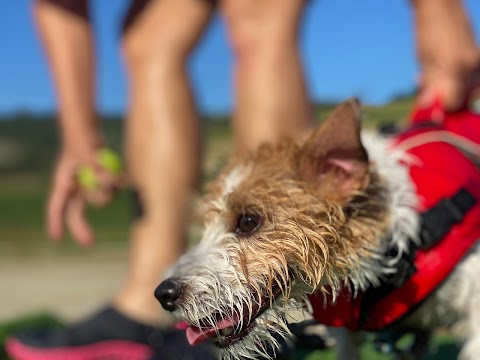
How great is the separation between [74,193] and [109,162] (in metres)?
0.21

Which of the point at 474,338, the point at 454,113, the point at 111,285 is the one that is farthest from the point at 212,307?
the point at 111,285

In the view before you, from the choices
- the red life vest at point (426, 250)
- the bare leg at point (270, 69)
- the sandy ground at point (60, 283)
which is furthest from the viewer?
the sandy ground at point (60, 283)

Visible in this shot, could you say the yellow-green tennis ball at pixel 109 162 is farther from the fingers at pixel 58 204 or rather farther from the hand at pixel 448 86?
the hand at pixel 448 86

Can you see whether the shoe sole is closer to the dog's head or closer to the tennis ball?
the tennis ball

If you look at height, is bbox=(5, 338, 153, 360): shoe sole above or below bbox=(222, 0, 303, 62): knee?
below

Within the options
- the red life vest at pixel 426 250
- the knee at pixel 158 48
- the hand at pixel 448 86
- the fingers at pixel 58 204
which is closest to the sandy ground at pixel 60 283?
the fingers at pixel 58 204

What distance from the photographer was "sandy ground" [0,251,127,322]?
176 inches

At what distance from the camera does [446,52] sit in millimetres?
2754

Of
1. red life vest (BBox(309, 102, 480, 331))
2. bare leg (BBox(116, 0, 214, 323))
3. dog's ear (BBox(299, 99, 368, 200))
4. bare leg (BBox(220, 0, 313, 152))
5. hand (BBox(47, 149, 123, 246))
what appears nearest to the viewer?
dog's ear (BBox(299, 99, 368, 200))

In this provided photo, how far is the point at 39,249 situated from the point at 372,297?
18.7 feet

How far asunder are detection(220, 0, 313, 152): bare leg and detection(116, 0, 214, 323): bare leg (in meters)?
0.33

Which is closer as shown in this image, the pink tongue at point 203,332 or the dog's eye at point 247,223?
the pink tongue at point 203,332

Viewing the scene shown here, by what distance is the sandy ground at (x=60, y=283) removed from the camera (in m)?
4.47

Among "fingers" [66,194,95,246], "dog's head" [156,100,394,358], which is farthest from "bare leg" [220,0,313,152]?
"fingers" [66,194,95,246]
